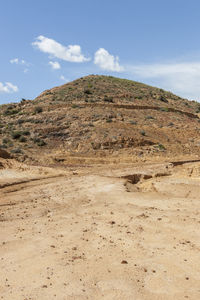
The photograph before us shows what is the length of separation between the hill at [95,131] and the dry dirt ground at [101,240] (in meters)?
9.93

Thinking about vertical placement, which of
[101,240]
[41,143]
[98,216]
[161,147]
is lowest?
[101,240]

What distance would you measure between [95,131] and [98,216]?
757 inches

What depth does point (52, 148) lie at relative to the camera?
88.5 feet

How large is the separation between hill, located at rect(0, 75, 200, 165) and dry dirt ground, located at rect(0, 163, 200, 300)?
9930 millimetres

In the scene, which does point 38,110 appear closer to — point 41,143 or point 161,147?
point 41,143

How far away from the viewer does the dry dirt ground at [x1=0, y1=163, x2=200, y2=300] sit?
581cm

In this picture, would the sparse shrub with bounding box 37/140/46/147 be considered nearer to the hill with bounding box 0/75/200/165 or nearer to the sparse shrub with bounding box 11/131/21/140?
the hill with bounding box 0/75/200/165

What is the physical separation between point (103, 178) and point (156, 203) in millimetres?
4797

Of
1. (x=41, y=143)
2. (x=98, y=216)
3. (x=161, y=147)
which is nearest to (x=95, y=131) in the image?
(x=41, y=143)

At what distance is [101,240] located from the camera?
26.4 ft

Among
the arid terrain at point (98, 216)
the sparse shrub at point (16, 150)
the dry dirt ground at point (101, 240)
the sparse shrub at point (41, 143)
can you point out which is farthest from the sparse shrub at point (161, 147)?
the sparse shrub at point (16, 150)

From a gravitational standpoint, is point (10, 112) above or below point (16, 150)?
above

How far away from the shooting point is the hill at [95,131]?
2534 cm

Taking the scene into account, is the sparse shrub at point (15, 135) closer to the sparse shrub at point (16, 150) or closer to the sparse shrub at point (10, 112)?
the sparse shrub at point (16, 150)
